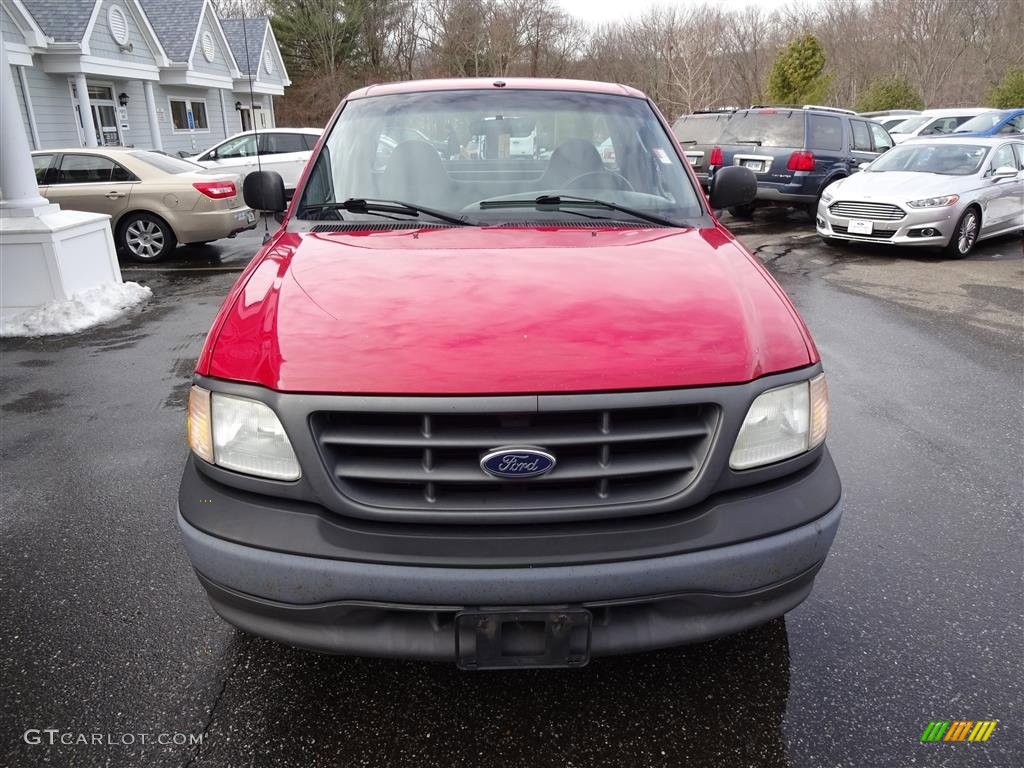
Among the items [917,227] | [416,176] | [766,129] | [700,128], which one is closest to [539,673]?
[416,176]

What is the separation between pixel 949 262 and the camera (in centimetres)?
992

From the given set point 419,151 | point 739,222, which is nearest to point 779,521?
point 419,151

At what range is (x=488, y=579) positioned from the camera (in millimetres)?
1792

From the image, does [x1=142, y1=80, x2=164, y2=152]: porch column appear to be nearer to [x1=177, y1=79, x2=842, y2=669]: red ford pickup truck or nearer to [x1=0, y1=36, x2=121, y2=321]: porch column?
[x1=0, y1=36, x2=121, y2=321]: porch column

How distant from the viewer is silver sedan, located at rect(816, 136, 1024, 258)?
381 inches

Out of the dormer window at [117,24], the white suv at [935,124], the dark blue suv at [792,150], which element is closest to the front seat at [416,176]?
the dark blue suv at [792,150]

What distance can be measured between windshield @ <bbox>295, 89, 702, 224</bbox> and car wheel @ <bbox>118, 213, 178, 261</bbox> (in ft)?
26.5

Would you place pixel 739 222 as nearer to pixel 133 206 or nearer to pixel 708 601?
pixel 133 206

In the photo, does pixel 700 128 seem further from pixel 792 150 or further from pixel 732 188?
pixel 732 188

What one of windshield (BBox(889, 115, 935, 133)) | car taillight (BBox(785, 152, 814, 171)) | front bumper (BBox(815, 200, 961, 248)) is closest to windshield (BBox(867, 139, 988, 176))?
front bumper (BBox(815, 200, 961, 248))

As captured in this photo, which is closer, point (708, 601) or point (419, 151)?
point (708, 601)

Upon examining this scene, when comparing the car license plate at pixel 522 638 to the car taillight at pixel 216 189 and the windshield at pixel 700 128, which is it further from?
Answer: the windshield at pixel 700 128

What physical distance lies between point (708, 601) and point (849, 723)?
80 cm

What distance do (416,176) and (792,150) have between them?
→ 11.3 meters
